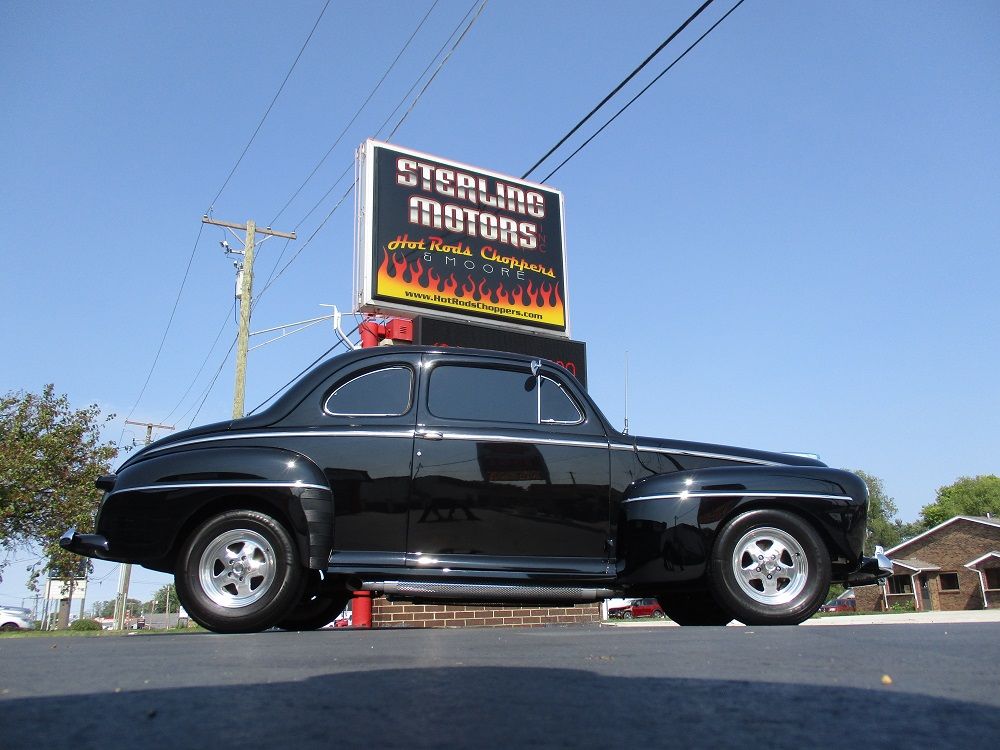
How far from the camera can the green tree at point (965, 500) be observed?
3398 inches

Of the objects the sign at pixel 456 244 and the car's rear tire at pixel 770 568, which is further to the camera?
the sign at pixel 456 244

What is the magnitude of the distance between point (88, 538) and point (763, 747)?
5190 mm

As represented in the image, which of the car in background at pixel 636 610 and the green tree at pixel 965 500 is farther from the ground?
the green tree at pixel 965 500

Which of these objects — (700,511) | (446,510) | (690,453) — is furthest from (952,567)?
(446,510)

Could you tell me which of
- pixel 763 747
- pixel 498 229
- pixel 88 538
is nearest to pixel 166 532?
pixel 88 538

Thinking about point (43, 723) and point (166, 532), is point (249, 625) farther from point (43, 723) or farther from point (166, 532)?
point (43, 723)

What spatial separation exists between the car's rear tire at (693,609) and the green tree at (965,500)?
296 ft

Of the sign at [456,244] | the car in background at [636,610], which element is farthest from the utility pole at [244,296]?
the car in background at [636,610]

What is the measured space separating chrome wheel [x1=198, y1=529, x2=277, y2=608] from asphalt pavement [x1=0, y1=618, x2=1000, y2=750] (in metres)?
1.66

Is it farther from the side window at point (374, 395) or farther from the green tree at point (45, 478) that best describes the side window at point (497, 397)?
the green tree at point (45, 478)

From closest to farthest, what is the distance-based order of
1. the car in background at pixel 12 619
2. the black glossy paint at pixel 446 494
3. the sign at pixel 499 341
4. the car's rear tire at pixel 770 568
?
1. the black glossy paint at pixel 446 494
2. the car's rear tire at pixel 770 568
3. the sign at pixel 499 341
4. the car in background at pixel 12 619

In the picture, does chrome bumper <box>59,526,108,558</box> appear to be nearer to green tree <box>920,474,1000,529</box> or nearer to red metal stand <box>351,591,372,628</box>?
red metal stand <box>351,591,372,628</box>

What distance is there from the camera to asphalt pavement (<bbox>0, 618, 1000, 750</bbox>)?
183cm

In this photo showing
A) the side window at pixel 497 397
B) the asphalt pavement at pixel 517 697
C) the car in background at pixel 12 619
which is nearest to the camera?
the asphalt pavement at pixel 517 697
